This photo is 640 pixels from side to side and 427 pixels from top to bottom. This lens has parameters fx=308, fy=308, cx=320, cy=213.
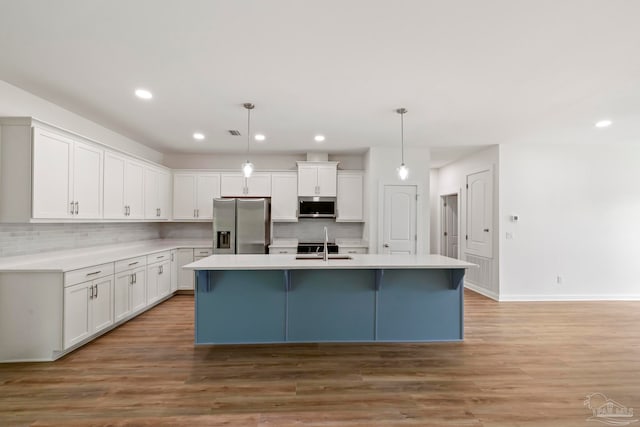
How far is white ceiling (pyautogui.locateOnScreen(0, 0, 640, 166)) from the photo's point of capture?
6.35 feet

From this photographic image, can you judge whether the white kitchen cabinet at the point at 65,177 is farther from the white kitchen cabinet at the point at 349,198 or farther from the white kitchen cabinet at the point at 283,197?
the white kitchen cabinet at the point at 349,198

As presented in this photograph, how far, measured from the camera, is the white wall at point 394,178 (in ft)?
17.9

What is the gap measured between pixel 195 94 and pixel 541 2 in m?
2.97

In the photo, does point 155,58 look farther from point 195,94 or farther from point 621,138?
point 621,138

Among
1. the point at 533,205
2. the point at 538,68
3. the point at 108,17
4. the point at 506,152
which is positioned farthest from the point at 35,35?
the point at 533,205

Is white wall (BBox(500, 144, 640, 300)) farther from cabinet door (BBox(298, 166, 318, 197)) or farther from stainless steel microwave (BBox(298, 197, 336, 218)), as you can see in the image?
cabinet door (BBox(298, 166, 318, 197))

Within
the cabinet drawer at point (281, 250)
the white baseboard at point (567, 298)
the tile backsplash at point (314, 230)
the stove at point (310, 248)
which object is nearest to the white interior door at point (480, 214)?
the white baseboard at point (567, 298)

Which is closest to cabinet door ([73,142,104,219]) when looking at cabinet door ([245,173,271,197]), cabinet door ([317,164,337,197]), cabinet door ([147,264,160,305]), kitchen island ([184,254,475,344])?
cabinet door ([147,264,160,305])

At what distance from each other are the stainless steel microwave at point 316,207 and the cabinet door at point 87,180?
121 inches

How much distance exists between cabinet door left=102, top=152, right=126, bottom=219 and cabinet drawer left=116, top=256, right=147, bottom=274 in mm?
650

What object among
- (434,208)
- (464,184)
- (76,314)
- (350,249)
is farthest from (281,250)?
(434,208)

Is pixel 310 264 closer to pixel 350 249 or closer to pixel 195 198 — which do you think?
pixel 350 249

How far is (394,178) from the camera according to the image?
5480mm

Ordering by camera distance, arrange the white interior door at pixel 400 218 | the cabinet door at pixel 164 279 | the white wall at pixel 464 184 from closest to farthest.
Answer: the cabinet door at pixel 164 279 < the white wall at pixel 464 184 < the white interior door at pixel 400 218
